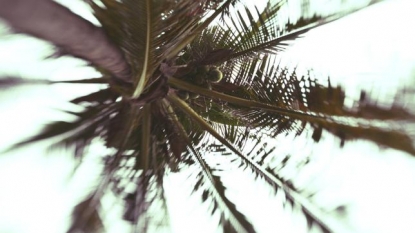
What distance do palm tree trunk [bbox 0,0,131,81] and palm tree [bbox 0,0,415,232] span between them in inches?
13.1

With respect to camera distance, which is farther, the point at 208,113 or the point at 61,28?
the point at 208,113

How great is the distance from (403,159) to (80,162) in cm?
226

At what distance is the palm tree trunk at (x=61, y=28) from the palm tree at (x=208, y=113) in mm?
334

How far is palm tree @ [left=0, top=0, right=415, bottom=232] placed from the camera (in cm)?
371

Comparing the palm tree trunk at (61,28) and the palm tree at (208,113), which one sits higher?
the palm tree trunk at (61,28)

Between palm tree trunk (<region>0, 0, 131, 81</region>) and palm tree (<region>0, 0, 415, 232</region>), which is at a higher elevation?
palm tree trunk (<region>0, 0, 131, 81</region>)

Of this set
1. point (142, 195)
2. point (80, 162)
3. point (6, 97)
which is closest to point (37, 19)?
point (6, 97)

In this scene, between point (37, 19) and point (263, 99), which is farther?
point (263, 99)

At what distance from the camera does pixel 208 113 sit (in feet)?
16.5

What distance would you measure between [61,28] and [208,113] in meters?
2.60

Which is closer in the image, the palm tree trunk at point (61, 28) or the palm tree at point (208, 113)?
the palm tree trunk at point (61, 28)

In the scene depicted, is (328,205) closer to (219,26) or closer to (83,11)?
(219,26)

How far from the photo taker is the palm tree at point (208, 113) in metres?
3.71

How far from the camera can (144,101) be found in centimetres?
411
